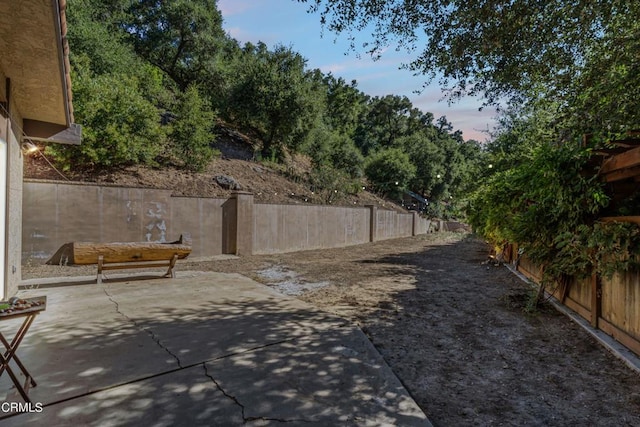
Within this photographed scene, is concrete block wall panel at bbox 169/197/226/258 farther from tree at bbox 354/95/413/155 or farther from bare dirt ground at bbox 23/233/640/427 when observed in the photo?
tree at bbox 354/95/413/155

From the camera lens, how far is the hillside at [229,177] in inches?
464

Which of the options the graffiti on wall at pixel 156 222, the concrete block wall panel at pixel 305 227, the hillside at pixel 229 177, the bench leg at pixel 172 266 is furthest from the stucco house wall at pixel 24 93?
the concrete block wall panel at pixel 305 227

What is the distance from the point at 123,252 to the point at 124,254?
4 cm

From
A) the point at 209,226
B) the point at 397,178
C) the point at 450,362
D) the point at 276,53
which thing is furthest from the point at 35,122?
the point at 397,178

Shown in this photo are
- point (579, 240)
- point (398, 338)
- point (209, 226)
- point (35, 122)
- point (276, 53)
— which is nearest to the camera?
point (398, 338)

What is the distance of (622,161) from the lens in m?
3.71

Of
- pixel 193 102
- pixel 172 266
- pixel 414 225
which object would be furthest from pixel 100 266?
pixel 414 225

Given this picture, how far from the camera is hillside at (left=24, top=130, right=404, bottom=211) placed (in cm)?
1180

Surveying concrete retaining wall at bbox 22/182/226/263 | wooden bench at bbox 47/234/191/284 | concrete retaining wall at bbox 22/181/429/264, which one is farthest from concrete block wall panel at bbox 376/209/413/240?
wooden bench at bbox 47/234/191/284

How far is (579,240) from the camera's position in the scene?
169 inches

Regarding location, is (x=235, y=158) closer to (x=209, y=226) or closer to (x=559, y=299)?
(x=209, y=226)

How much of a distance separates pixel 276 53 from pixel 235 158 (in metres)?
7.43

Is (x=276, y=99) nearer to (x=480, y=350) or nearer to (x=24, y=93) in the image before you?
(x=24, y=93)

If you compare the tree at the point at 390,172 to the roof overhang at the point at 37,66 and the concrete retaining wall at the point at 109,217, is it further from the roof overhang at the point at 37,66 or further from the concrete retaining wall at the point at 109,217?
the roof overhang at the point at 37,66
